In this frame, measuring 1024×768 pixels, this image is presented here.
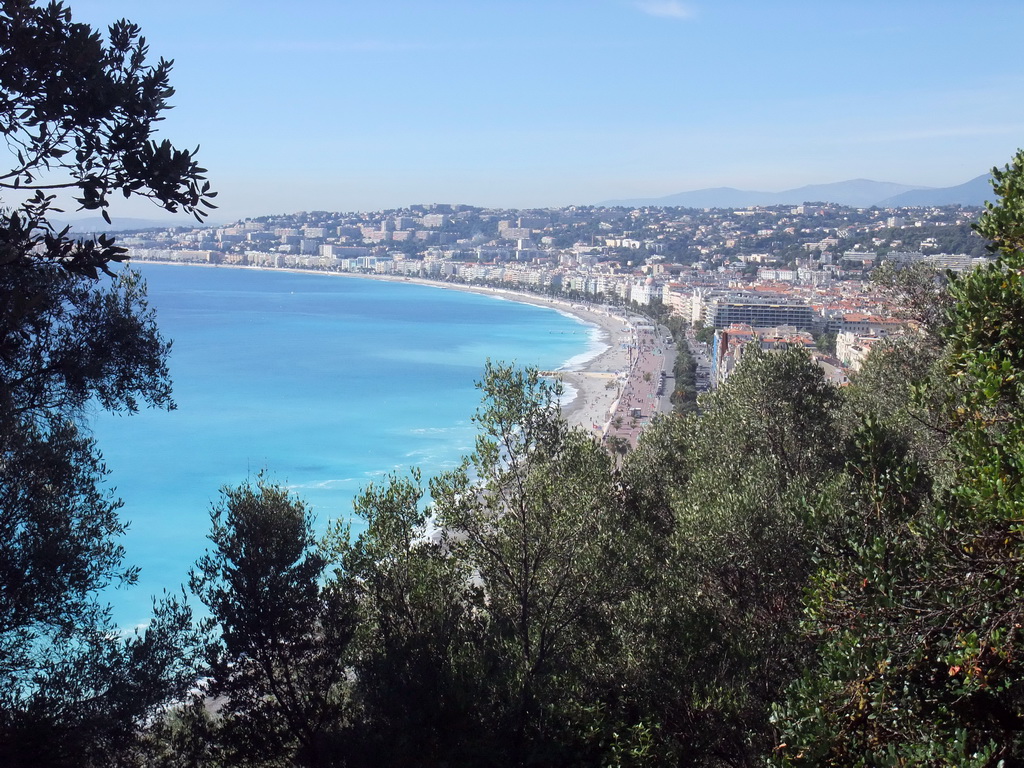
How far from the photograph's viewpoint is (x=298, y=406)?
1449 inches

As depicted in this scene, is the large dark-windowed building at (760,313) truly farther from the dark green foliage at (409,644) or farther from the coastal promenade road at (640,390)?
the dark green foliage at (409,644)

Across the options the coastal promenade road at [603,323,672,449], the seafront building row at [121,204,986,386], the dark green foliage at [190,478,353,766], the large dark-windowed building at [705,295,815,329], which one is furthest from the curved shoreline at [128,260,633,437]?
the large dark-windowed building at [705,295,815,329]

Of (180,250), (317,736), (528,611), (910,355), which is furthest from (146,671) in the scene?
(180,250)

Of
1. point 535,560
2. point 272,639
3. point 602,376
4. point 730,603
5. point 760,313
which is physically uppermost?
point 535,560

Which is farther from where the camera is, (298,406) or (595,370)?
(595,370)

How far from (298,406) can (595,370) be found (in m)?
16.8

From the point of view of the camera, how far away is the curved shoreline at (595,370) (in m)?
34.0

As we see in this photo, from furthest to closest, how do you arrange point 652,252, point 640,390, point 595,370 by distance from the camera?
point 652,252
point 595,370
point 640,390

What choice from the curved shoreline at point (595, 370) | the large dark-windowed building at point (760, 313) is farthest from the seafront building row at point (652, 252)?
the curved shoreline at point (595, 370)

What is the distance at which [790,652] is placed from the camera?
4.82 meters

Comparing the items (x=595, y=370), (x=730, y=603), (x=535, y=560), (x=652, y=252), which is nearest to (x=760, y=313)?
(x=595, y=370)

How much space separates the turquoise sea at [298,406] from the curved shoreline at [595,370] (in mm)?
1458

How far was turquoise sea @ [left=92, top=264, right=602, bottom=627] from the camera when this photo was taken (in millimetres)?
22750

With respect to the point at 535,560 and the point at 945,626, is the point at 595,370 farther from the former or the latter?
the point at 945,626
